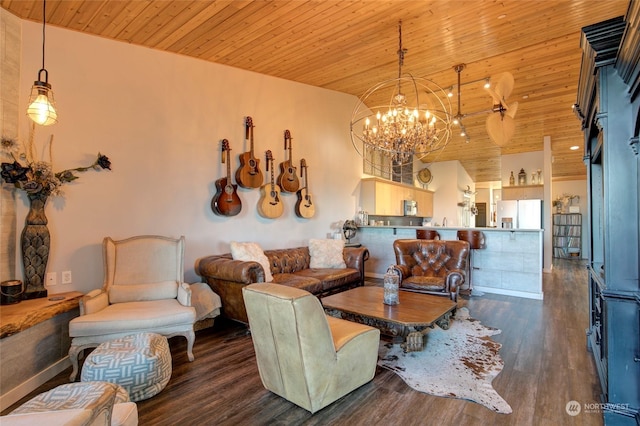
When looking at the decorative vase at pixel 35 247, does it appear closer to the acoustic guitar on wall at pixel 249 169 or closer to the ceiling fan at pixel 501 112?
the acoustic guitar on wall at pixel 249 169

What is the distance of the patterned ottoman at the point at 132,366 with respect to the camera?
6.95 feet

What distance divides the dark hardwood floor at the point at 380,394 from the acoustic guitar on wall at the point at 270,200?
187 cm

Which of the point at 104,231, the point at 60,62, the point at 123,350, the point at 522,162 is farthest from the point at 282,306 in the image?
the point at 522,162

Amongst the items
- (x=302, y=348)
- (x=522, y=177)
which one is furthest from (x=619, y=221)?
(x=522, y=177)

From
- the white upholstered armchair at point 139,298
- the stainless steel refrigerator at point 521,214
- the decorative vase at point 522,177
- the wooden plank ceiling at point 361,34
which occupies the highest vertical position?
the wooden plank ceiling at point 361,34

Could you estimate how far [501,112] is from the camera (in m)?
4.25

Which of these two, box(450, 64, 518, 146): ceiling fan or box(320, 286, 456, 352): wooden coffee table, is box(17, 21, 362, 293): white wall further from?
box(450, 64, 518, 146): ceiling fan

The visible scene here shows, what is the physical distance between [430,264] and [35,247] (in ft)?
14.9

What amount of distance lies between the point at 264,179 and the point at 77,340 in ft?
9.96

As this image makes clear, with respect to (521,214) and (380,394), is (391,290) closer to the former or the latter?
(380,394)

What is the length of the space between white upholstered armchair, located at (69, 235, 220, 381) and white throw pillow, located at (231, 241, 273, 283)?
538mm

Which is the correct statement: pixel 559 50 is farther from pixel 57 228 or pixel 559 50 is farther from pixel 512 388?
pixel 57 228

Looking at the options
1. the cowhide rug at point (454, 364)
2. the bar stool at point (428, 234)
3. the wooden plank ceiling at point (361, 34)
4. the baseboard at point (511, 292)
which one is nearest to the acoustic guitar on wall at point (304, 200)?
the wooden plank ceiling at point (361, 34)

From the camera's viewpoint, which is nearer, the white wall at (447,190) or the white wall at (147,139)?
the white wall at (147,139)
